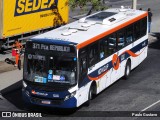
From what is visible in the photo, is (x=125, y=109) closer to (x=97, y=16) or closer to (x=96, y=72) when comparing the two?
(x=96, y=72)

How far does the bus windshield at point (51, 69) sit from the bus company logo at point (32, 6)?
994 centimetres

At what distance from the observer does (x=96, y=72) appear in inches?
757

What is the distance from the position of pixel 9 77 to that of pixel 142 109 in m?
7.41

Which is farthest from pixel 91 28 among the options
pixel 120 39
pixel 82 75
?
pixel 82 75

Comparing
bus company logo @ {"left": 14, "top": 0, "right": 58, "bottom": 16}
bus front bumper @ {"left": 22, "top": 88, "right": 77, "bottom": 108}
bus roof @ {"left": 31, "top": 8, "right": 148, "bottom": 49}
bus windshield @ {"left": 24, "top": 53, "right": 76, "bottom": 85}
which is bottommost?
bus front bumper @ {"left": 22, "top": 88, "right": 77, "bottom": 108}

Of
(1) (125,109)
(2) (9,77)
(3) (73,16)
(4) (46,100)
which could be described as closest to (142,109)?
(1) (125,109)

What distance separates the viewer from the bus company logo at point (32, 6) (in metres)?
27.5

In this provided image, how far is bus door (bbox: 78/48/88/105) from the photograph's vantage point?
58.2 feet

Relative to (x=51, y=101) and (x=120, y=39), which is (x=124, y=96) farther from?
(x=51, y=101)

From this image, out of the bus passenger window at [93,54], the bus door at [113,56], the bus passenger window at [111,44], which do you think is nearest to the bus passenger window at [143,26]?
the bus door at [113,56]

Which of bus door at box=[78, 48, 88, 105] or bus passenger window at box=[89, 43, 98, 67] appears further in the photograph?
bus passenger window at box=[89, 43, 98, 67]

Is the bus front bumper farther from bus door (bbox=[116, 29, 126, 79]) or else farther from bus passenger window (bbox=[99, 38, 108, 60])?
bus door (bbox=[116, 29, 126, 79])

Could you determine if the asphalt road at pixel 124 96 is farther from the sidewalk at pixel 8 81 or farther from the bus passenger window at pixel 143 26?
the bus passenger window at pixel 143 26

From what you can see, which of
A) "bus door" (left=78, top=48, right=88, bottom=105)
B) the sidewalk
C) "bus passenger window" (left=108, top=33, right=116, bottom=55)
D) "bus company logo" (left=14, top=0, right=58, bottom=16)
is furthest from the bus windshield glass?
"bus company logo" (left=14, top=0, right=58, bottom=16)
